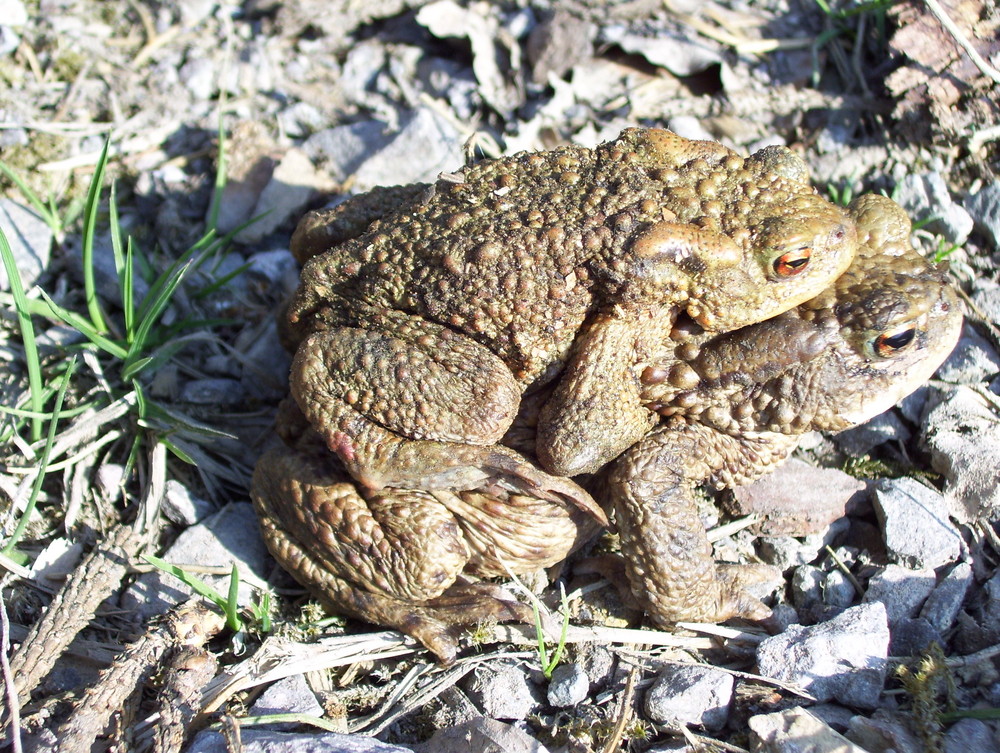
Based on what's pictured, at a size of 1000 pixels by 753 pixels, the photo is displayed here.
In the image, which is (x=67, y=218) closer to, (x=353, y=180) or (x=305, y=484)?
(x=353, y=180)

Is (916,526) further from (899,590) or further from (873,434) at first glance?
(873,434)

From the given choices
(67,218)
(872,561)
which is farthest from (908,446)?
(67,218)

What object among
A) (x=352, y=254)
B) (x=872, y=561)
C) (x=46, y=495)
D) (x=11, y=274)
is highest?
(x=352, y=254)

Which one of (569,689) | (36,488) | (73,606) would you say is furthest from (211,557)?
(569,689)

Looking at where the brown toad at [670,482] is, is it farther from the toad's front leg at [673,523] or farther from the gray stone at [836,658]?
the gray stone at [836,658]

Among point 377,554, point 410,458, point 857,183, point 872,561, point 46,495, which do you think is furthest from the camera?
point 857,183

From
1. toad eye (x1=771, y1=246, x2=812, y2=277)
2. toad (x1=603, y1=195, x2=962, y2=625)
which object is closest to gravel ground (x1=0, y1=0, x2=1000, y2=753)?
toad (x1=603, y1=195, x2=962, y2=625)

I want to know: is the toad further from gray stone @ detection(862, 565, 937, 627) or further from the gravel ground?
gray stone @ detection(862, 565, 937, 627)
